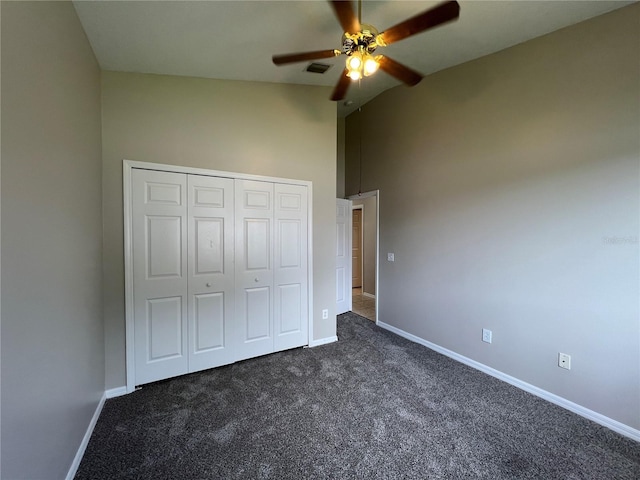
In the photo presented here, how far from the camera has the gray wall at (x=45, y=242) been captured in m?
1.02

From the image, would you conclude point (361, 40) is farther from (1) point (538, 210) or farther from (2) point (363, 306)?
(2) point (363, 306)

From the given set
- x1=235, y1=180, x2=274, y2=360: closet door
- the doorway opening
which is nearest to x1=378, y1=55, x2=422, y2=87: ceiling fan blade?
x1=235, y1=180, x2=274, y2=360: closet door

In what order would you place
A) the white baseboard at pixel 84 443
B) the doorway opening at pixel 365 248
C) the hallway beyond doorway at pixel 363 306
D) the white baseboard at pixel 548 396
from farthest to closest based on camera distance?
the doorway opening at pixel 365 248 → the hallway beyond doorway at pixel 363 306 → the white baseboard at pixel 548 396 → the white baseboard at pixel 84 443

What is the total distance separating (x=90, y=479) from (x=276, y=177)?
268cm

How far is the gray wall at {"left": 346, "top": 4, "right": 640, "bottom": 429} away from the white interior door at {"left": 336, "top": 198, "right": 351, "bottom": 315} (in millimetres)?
1361

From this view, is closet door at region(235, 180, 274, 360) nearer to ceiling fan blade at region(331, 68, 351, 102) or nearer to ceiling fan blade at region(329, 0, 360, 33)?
ceiling fan blade at region(331, 68, 351, 102)

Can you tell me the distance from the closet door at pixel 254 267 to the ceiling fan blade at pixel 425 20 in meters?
1.85

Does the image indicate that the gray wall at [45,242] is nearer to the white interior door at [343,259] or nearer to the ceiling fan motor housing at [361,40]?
the ceiling fan motor housing at [361,40]

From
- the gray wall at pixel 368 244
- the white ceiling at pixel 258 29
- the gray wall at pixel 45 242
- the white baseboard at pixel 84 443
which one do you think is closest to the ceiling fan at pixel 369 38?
the white ceiling at pixel 258 29

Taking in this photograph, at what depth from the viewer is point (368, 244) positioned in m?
6.29

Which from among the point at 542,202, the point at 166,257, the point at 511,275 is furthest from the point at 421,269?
the point at 166,257

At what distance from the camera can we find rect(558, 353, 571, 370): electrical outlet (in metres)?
2.18

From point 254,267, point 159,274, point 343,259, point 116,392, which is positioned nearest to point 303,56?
point 254,267

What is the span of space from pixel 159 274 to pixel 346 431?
2.03m
